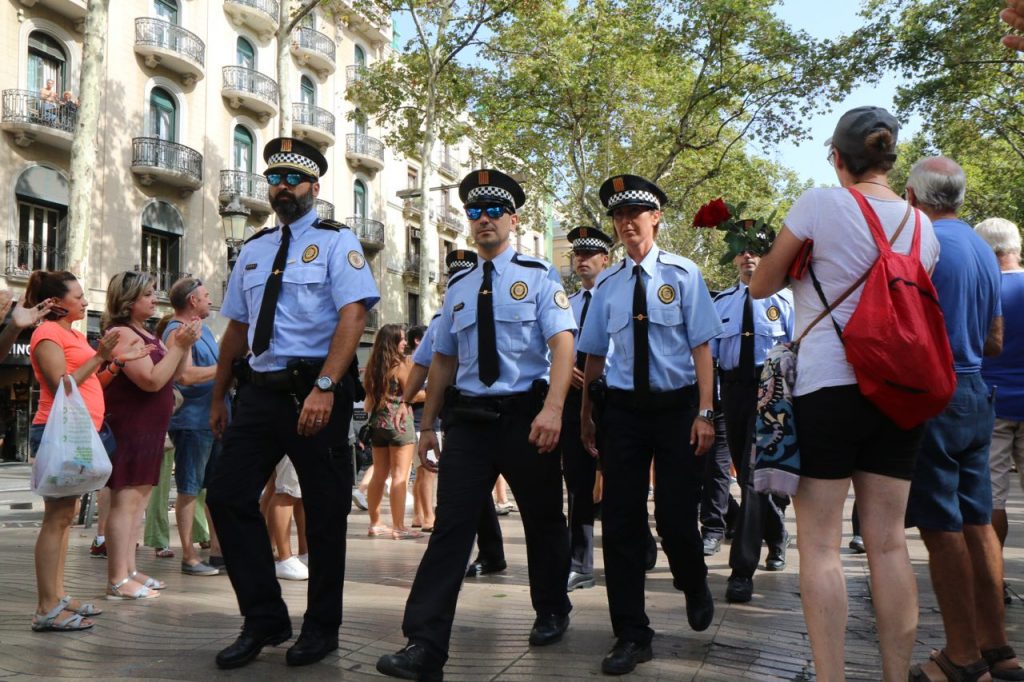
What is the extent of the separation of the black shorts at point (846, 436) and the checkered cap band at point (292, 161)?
2.68m

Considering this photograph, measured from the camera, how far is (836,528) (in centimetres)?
307

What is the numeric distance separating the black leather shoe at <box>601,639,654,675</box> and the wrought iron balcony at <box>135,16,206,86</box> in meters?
25.0

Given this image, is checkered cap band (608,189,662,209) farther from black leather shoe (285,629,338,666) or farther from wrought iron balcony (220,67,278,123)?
wrought iron balcony (220,67,278,123)

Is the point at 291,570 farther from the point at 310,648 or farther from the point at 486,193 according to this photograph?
the point at 486,193

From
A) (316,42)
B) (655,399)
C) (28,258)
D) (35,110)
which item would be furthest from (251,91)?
(655,399)

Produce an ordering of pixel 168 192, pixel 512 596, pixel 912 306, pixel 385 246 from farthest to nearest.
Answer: pixel 385 246 → pixel 168 192 → pixel 512 596 → pixel 912 306

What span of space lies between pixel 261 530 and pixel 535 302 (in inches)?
65.0

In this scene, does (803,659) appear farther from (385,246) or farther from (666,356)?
(385,246)

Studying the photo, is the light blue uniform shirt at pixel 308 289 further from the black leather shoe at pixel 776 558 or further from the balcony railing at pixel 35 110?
the balcony railing at pixel 35 110

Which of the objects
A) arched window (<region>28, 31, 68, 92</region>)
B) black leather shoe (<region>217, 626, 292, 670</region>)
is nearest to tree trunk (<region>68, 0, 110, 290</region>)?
arched window (<region>28, 31, 68, 92</region>)

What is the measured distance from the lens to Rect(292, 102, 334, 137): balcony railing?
1256 inches

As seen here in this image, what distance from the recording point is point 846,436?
10.0 feet

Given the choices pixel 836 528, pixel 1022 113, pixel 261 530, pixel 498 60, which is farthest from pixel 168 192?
pixel 836 528

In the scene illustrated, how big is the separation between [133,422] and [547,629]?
9.66 ft
